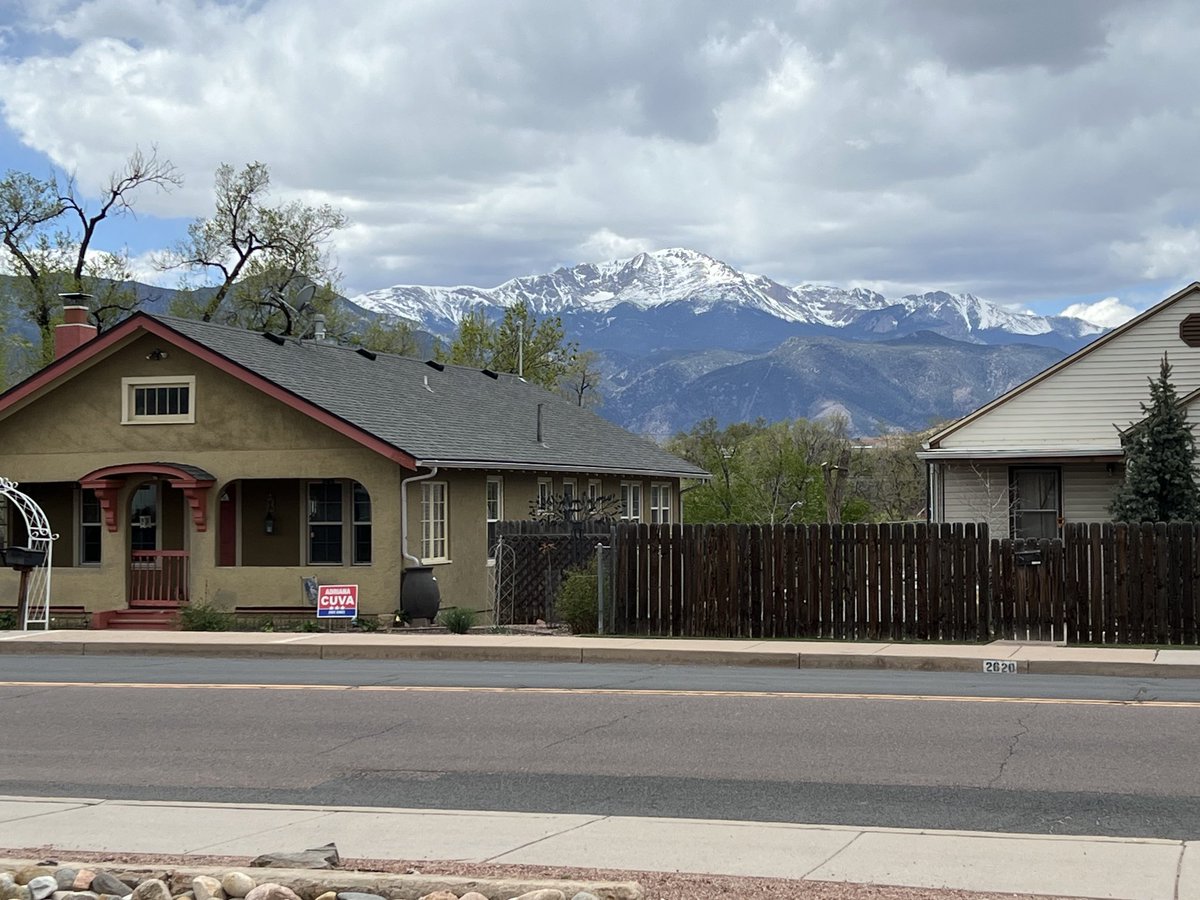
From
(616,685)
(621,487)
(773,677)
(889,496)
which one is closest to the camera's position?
(616,685)

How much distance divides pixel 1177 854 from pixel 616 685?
8358 millimetres

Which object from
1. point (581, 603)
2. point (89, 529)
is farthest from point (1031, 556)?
point (89, 529)

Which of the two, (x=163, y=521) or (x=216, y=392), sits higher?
(x=216, y=392)

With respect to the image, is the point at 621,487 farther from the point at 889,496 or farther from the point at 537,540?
the point at 889,496

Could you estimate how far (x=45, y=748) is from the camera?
12.3 meters

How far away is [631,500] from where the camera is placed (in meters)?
37.7

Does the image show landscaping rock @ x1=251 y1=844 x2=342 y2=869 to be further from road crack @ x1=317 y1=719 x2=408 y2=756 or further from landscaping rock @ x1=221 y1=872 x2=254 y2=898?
road crack @ x1=317 y1=719 x2=408 y2=756

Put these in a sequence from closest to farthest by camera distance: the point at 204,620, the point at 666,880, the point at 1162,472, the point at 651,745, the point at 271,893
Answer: the point at 271,893, the point at 666,880, the point at 651,745, the point at 204,620, the point at 1162,472

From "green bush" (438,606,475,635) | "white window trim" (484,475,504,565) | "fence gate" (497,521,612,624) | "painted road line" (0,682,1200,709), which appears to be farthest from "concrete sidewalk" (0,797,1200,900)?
"white window trim" (484,475,504,565)

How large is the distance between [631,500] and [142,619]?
14066 millimetres

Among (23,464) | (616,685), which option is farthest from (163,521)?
(616,685)

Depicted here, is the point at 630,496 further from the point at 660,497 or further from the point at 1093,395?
the point at 1093,395

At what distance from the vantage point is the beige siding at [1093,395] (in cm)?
3006

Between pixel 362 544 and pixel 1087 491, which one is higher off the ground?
pixel 1087 491
